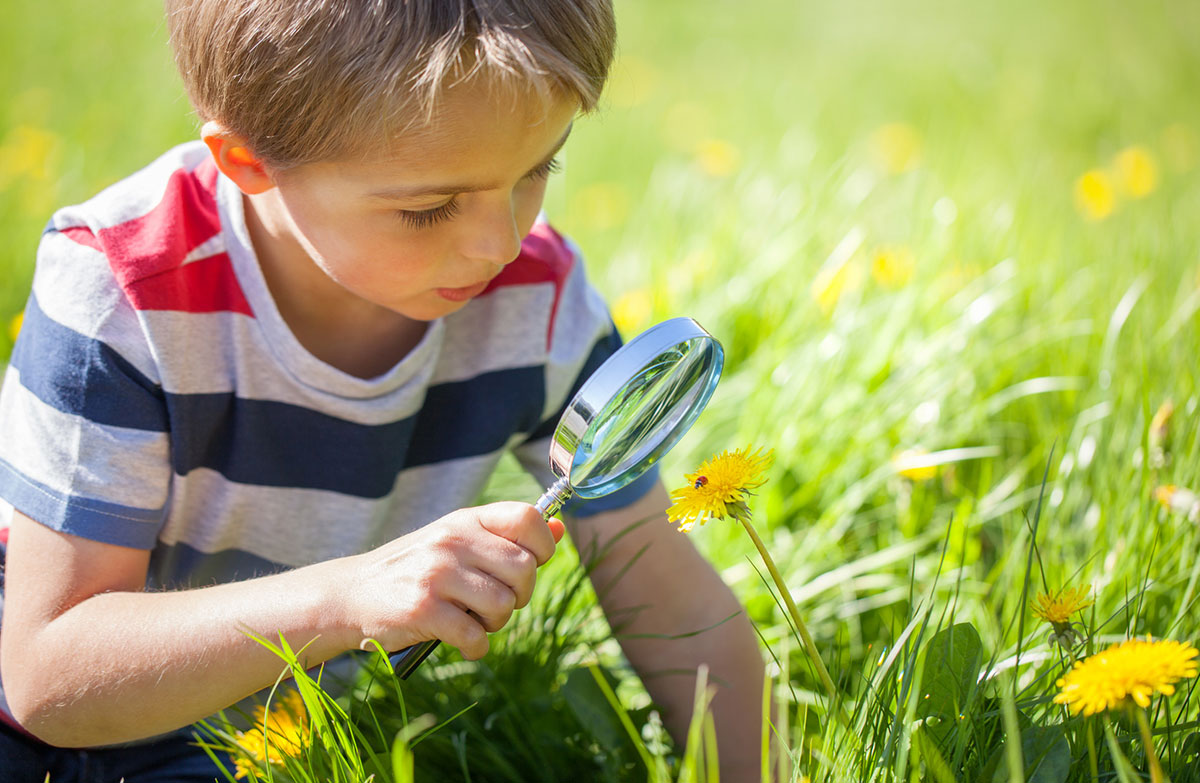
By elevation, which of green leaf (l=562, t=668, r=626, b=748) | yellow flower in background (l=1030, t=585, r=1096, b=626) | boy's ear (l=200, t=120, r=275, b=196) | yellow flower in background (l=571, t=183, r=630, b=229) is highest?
boy's ear (l=200, t=120, r=275, b=196)

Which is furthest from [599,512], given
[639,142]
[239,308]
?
[639,142]

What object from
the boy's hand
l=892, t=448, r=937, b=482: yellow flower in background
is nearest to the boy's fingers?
the boy's hand

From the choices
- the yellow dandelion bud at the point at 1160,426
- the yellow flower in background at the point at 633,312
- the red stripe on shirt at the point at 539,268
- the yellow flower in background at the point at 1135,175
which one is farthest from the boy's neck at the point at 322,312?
the yellow flower in background at the point at 1135,175

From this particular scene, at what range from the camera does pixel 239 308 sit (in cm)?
118

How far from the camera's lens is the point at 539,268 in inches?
53.5

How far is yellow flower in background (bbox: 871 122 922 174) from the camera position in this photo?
9.58 ft

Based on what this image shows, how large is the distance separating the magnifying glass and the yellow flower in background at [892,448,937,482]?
1.91 ft

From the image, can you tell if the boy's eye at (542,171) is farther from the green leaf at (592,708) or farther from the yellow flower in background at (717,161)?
the yellow flower in background at (717,161)

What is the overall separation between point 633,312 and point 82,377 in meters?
1.26

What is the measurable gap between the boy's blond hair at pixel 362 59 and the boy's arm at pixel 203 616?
39 cm

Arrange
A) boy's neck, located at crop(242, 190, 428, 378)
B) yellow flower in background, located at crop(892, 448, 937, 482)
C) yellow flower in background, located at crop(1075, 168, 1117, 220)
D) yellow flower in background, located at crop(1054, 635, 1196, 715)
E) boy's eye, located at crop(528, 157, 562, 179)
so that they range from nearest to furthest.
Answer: yellow flower in background, located at crop(1054, 635, 1196, 715) < boy's eye, located at crop(528, 157, 562, 179) < boy's neck, located at crop(242, 190, 428, 378) < yellow flower in background, located at crop(892, 448, 937, 482) < yellow flower in background, located at crop(1075, 168, 1117, 220)

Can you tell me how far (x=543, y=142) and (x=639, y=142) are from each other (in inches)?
110

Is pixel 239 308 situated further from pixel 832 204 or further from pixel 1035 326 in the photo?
pixel 832 204

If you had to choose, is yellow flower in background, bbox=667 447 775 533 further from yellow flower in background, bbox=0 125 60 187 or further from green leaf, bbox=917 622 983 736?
yellow flower in background, bbox=0 125 60 187
